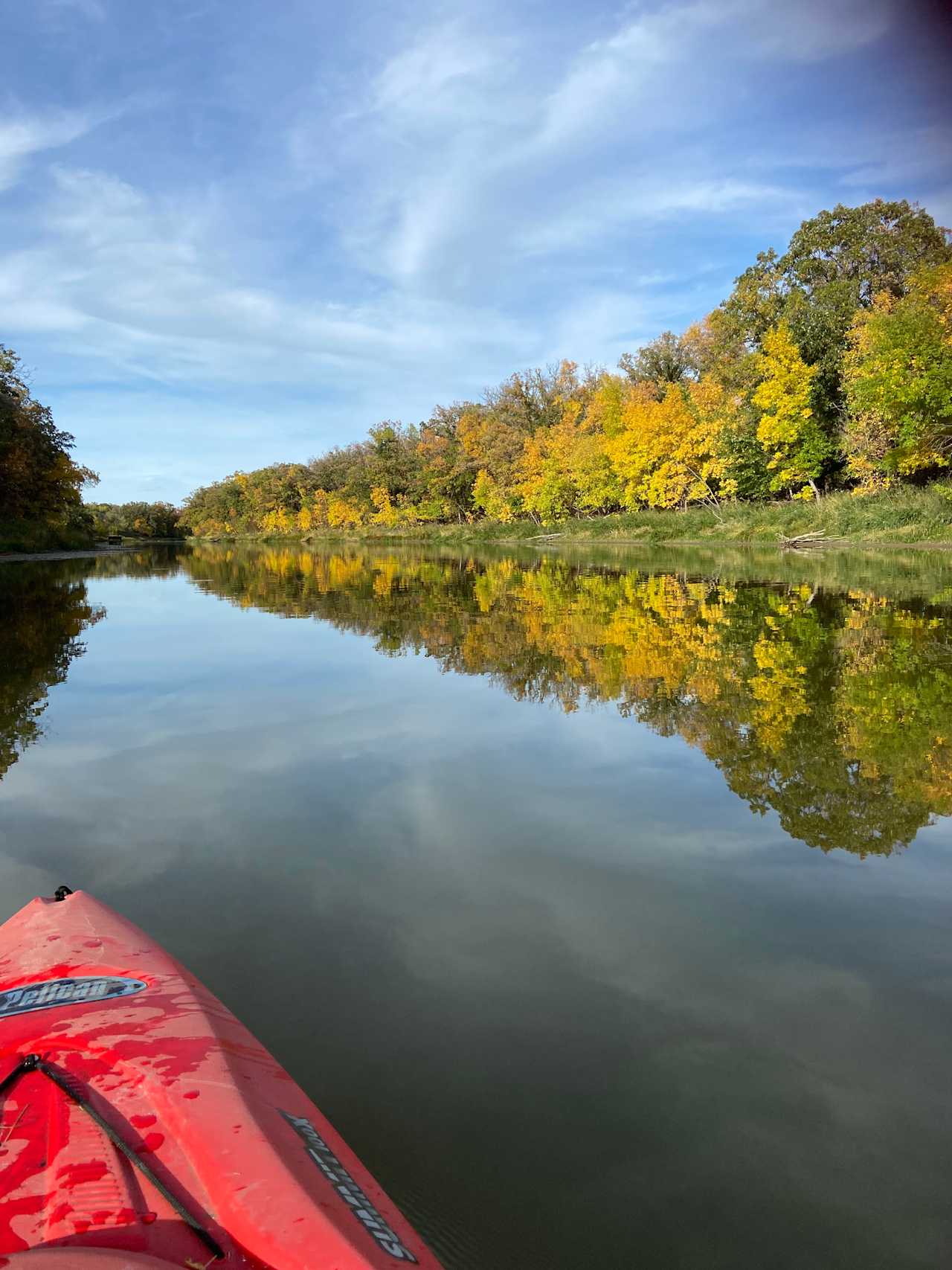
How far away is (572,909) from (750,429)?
108ft

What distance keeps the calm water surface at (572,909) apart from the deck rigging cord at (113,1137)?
2.31 ft

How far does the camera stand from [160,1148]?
4.76 ft

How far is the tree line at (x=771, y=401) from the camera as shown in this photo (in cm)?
2417

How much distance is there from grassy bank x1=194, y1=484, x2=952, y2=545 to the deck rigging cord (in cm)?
2632

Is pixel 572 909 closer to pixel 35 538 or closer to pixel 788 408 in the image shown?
pixel 788 408

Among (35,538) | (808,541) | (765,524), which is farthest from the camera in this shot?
(35,538)

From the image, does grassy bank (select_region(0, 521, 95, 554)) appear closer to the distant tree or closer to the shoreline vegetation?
the shoreline vegetation

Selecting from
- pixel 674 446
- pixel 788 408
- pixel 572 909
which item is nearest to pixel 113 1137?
pixel 572 909

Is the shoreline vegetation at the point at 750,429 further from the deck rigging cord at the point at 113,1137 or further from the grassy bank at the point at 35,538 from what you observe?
the deck rigging cord at the point at 113,1137

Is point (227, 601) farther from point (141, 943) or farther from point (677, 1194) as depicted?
point (677, 1194)

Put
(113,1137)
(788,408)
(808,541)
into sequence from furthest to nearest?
(788,408) → (808,541) → (113,1137)

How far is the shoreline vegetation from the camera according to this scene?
2445cm

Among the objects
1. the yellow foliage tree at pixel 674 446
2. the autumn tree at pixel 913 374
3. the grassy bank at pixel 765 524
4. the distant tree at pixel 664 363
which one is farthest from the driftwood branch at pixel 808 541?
the distant tree at pixel 664 363

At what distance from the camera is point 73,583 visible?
21.8m
